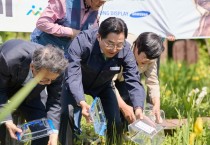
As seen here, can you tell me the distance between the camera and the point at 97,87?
371 centimetres

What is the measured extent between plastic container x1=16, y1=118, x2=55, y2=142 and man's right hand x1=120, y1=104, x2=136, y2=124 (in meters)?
0.76

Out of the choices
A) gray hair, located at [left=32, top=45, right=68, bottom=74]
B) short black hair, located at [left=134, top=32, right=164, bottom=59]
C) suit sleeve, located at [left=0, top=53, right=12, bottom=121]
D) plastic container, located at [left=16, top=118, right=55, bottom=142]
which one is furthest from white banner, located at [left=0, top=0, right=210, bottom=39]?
gray hair, located at [left=32, top=45, right=68, bottom=74]

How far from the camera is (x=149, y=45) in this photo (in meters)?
3.68

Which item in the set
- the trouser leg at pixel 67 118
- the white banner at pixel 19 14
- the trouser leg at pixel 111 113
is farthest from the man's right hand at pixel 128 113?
the white banner at pixel 19 14

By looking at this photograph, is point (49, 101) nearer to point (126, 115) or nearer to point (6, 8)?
point (126, 115)

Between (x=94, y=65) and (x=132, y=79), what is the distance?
0.28 meters

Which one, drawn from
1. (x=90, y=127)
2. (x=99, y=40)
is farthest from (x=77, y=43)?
(x=90, y=127)

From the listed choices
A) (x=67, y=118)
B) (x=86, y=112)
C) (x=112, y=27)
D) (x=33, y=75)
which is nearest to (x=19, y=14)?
(x=67, y=118)

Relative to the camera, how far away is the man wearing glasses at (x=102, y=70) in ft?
10.6

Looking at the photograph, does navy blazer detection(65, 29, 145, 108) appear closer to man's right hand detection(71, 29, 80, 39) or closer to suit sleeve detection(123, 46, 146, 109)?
suit sleeve detection(123, 46, 146, 109)

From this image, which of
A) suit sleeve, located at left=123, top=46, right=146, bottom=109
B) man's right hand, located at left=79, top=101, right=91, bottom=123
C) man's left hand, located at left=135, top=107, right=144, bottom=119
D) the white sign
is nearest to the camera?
man's right hand, located at left=79, top=101, right=91, bottom=123

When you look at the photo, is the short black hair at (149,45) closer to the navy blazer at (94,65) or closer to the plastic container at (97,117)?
the navy blazer at (94,65)

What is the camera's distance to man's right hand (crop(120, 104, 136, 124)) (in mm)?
3720

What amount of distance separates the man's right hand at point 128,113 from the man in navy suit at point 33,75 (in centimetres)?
60
